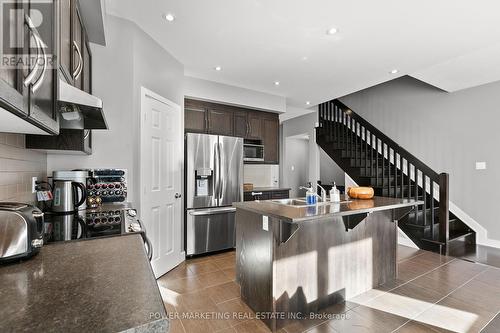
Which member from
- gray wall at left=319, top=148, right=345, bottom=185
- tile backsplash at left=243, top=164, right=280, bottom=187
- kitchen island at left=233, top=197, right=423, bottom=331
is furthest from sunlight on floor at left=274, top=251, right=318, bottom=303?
gray wall at left=319, top=148, right=345, bottom=185

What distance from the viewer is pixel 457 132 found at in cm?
453

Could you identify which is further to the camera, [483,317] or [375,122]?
[375,122]

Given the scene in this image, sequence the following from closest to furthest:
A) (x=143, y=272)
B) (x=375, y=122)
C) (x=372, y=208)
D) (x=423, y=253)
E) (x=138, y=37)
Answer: (x=143, y=272), (x=372, y=208), (x=138, y=37), (x=423, y=253), (x=375, y=122)

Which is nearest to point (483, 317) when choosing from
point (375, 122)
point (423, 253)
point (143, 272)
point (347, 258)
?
point (347, 258)

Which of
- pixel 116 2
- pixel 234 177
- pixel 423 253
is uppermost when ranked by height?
pixel 116 2

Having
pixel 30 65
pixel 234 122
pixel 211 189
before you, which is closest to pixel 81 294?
pixel 30 65

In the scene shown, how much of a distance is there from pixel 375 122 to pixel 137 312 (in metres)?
6.41

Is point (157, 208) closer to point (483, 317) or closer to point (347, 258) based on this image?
point (347, 258)

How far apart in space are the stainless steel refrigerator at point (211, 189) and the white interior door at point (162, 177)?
210 millimetres

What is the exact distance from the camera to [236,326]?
2.02 m

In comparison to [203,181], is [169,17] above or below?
above

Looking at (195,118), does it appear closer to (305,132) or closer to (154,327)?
(305,132)

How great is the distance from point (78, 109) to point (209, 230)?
8.89 feet

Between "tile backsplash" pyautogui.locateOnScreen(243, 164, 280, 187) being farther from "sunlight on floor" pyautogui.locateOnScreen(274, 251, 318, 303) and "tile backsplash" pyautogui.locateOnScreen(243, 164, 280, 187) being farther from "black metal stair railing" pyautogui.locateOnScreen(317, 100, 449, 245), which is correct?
"sunlight on floor" pyautogui.locateOnScreen(274, 251, 318, 303)
